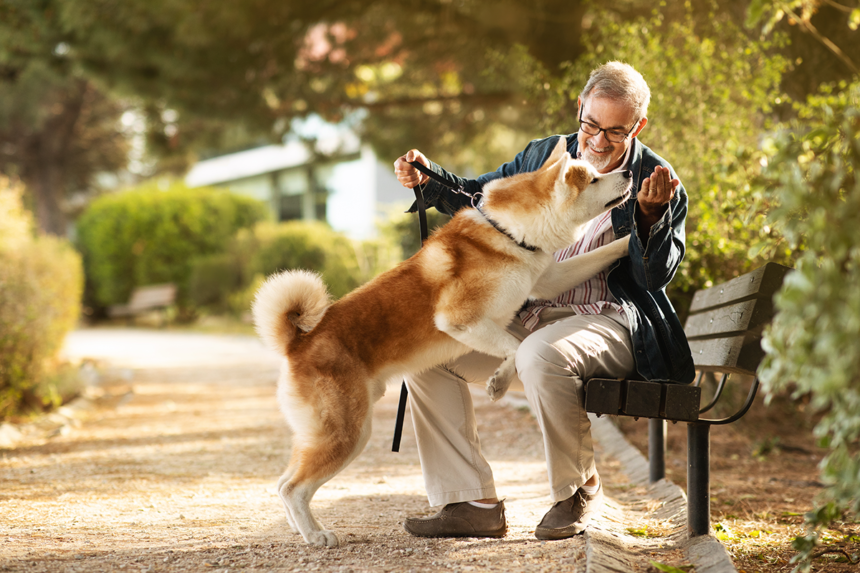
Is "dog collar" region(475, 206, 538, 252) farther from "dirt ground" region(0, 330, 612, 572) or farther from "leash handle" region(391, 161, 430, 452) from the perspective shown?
"dirt ground" region(0, 330, 612, 572)

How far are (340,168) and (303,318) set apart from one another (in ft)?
55.0

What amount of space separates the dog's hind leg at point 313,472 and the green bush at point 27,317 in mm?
3776

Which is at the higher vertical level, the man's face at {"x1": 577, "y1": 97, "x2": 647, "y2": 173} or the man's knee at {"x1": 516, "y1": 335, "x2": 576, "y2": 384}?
the man's face at {"x1": 577, "y1": 97, "x2": 647, "y2": 173}

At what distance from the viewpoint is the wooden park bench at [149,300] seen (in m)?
15.7

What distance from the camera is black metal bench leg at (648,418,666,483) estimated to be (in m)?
3.52

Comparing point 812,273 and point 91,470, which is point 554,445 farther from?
point 91,470

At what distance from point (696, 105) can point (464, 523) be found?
3.15 m

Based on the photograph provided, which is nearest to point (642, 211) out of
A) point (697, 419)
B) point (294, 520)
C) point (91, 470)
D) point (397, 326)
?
point (697, 419)

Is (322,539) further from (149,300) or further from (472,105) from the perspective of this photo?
(149,300)

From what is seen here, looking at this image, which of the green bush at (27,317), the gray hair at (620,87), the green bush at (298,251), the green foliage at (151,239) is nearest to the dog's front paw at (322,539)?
the gray hair at (620,87)

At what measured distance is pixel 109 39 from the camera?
6312 millimetres

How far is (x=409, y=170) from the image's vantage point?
3.01 meters

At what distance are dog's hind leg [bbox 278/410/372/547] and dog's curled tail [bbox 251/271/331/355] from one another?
0.39 m

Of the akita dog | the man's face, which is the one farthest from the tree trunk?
the man's face
